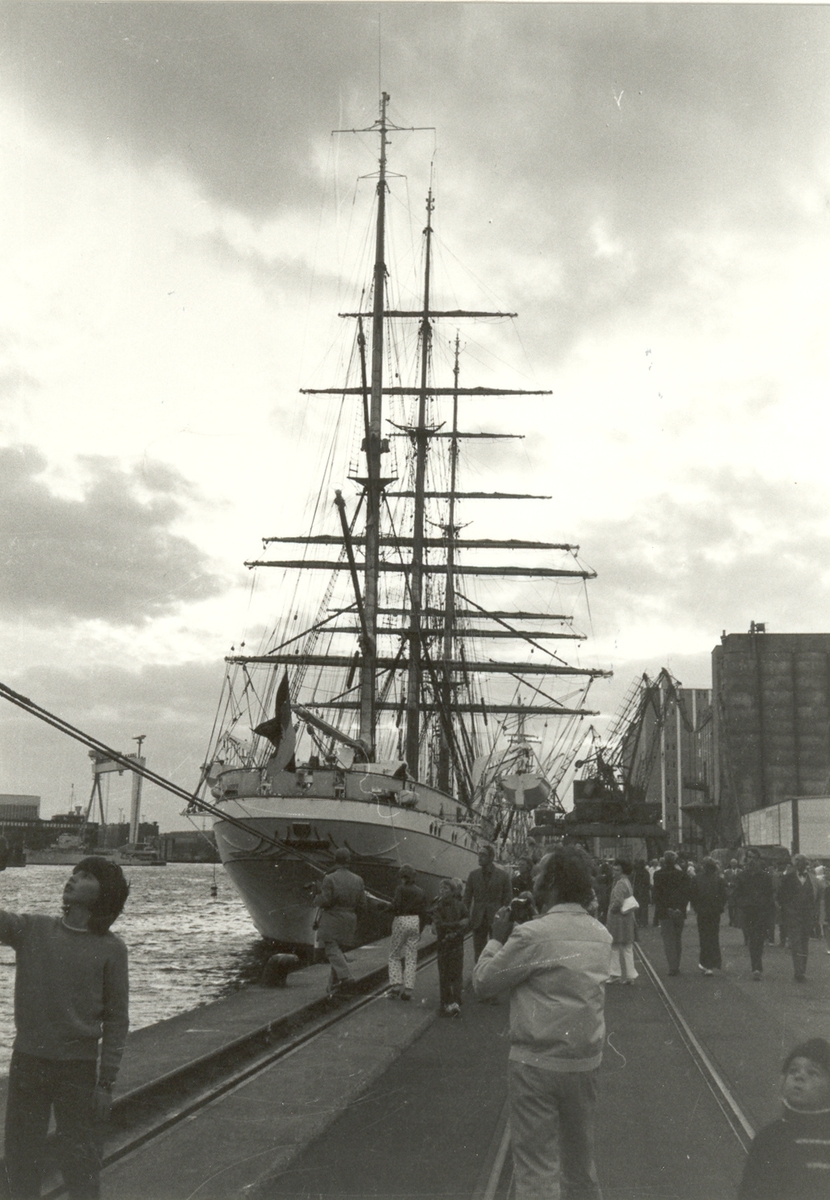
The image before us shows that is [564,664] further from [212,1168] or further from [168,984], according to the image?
[212,1168]

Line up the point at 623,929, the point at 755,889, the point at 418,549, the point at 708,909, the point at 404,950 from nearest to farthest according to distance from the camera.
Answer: the point at 404,950 < the point at 623,929 < the point at 708,909 < the point at 755,889 < the point at 418,549

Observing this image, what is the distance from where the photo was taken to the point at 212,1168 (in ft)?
20.6

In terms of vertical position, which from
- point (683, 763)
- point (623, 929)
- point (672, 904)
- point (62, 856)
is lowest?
point (62, 856)

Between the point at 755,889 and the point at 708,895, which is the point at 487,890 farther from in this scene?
the point at 755,889

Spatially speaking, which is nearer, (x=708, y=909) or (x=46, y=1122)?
Result: (x=46, y=1122)

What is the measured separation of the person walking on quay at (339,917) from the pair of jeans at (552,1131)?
894 centimetres

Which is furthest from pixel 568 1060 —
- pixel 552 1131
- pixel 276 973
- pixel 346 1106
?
pixel 276 973

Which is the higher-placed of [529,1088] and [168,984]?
[529,1088]

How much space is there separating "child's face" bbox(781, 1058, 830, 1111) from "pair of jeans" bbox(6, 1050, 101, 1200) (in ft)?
8.74

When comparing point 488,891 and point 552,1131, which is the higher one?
point 488,891

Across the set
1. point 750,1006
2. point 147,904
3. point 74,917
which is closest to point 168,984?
point 750,1006

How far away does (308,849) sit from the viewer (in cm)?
2959

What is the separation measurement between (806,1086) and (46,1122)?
291 cm

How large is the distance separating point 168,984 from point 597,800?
83.4 feet
